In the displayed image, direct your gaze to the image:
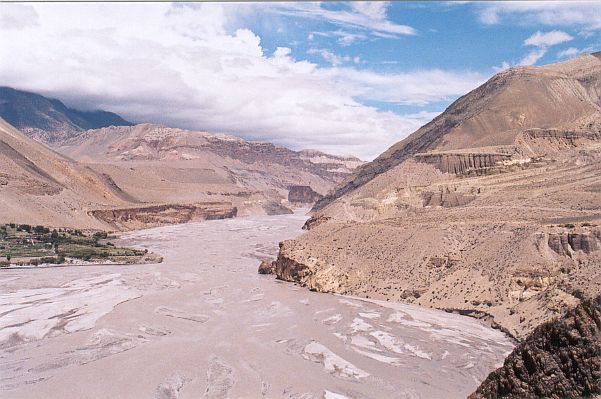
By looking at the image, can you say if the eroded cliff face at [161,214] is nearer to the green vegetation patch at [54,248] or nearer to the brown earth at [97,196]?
the brown earth at [97,196]

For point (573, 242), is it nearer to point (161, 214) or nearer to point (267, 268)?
point (267, 268)

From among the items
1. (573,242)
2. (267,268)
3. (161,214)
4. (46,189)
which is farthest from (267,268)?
(161,214)

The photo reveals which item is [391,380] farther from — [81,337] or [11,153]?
[11,153]

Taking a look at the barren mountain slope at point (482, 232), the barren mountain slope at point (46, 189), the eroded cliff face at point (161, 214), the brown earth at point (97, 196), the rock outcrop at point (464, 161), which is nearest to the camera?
the barren mountain slope at point (482, 232)

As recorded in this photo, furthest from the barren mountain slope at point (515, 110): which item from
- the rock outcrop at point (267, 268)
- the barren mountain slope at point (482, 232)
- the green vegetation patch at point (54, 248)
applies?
the green vegetation patch at point (54, 248)

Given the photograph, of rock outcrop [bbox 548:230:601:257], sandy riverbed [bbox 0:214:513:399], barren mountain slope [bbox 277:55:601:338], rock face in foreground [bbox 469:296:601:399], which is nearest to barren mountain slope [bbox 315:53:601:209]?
barren mountain slope [bbox 277:55:601:338]

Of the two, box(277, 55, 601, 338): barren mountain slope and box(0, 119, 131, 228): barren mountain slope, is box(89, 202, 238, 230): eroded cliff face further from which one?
box(277, 55, 601, 338): barren mountain slope

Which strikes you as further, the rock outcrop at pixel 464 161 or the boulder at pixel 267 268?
the rock outcrop at pixel 464 161
